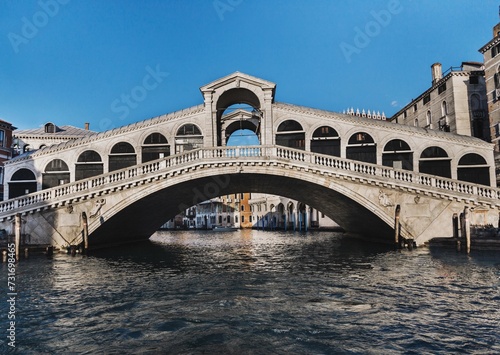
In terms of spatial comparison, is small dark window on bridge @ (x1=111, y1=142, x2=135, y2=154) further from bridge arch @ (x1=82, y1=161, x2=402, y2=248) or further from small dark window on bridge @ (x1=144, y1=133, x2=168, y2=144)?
bridge arch @ (x1=82, y1=161, x2=402, y2=248)

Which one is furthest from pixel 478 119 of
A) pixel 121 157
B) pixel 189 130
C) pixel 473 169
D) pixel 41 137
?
pixel 41 137

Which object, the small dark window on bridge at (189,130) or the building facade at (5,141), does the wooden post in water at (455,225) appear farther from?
the building facade at (5,141)

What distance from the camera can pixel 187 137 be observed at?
987 inches

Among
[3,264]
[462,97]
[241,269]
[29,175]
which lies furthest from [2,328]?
[462,97]

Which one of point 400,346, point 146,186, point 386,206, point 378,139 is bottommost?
point 400,346

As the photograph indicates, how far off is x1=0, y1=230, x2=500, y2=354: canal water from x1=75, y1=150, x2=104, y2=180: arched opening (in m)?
11.0

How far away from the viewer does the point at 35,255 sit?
1864 centimetres

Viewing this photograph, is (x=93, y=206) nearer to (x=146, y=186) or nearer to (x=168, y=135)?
(x=146, y=186)

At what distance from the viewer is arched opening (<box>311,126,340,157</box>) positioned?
82.4ft

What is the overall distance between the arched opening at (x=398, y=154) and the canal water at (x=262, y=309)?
35.3ft

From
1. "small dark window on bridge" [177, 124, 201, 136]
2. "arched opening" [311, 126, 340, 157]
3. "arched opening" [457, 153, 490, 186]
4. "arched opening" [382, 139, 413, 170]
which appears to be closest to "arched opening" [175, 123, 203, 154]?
"small dark window on bridge" [177, 124, 201, 136]

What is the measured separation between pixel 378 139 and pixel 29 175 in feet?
77.5

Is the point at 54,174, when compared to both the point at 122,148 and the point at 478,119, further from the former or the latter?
the point at 478,119

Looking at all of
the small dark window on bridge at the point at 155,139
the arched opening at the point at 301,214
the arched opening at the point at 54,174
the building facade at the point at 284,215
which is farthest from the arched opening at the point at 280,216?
the arched opening at the point at 54,174
